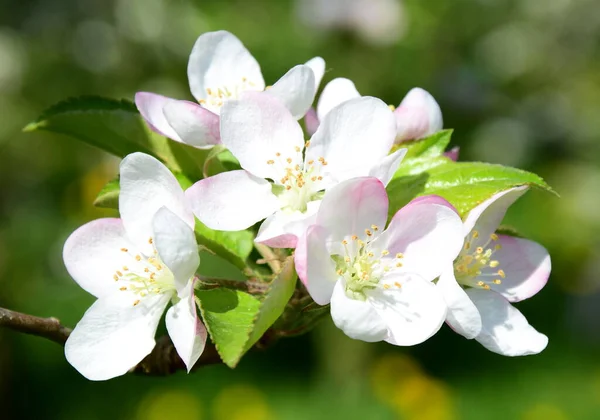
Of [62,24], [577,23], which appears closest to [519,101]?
[577,23]

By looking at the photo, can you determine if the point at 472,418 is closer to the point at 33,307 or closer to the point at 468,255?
the point at 33,307

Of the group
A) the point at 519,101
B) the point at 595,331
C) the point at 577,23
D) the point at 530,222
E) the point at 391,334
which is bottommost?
the point at 595,331

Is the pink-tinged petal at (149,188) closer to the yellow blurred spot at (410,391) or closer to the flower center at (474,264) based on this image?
the flower center at (474,264)

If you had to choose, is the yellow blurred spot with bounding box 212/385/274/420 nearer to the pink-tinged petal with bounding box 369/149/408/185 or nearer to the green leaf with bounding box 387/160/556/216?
the green leaf with bounding box 387/160/556/216

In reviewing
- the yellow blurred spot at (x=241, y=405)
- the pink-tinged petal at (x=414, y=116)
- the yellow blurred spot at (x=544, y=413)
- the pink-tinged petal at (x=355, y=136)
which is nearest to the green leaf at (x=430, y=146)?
the pink-tinged petal at (x=414, y=116)

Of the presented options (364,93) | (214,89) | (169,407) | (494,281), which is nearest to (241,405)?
(169,407)

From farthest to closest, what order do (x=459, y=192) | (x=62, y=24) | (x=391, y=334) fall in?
1. (x=62, y=24)
2. (x=459, y=192)
3. (x=391, y=334)

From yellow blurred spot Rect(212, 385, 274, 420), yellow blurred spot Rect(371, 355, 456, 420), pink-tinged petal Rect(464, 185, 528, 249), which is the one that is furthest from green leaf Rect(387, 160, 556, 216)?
yellow blurred spot Rect(212, 385, 274, 420)
